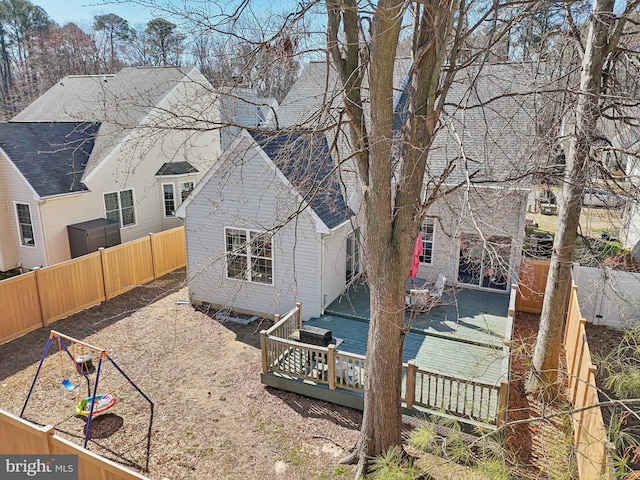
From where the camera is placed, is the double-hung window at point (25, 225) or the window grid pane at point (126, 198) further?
the window grid pane at point (126, 198)

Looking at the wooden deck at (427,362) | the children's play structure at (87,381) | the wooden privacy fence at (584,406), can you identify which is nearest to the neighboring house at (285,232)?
the wooden deck at (427,362)

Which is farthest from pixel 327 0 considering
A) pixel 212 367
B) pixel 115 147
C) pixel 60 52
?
pixel 60 52

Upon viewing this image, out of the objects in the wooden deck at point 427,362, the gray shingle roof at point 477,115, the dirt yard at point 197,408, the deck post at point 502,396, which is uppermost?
the gray shingle roof at point 477,115

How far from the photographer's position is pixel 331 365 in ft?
28.6

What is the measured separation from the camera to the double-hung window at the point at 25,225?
50.6ft

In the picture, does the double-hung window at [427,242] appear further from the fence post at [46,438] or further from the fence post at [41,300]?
the fence post at [46,438]

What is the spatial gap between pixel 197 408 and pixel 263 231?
16.7ft

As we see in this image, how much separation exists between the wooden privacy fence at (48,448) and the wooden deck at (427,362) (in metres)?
4.16

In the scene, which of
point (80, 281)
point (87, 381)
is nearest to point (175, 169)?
point (80, 281)

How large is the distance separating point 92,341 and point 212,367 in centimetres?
350

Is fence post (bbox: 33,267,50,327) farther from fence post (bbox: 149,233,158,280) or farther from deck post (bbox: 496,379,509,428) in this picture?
deck post (bbox: 496,379,509,428)

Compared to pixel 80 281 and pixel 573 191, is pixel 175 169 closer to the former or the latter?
pixel 80 281

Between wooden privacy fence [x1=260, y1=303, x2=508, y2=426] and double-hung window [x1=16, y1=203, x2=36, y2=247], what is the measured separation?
10.8m

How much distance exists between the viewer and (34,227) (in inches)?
598
